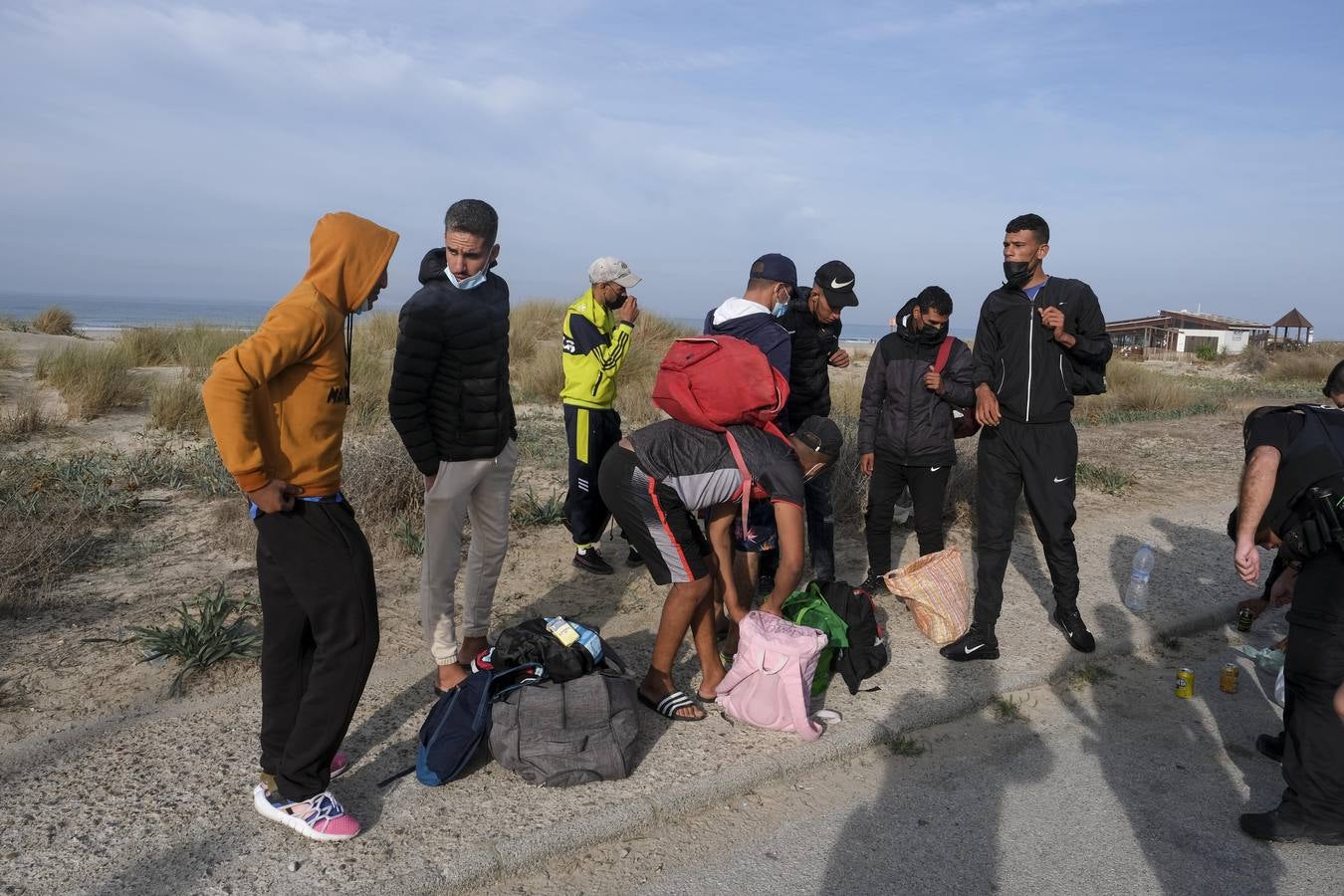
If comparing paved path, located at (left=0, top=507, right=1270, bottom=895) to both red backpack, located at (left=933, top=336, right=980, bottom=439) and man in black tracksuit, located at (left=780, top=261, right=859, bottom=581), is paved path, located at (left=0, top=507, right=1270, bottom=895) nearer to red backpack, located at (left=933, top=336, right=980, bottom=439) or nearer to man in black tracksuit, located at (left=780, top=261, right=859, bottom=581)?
man in black tracksuit, located at (left=780, top=261, right=859, bottom=581)

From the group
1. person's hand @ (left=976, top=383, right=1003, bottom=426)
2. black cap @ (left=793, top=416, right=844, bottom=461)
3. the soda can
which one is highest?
person's hand @ (left=976, top=383, right=1003, bottom=426)

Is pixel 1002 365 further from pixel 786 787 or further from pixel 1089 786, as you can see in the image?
pixel 786 787

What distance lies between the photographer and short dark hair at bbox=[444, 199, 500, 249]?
383 centimetres

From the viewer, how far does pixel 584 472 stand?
595cm

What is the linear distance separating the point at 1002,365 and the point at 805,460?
1.54 m

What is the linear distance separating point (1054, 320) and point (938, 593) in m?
1.59

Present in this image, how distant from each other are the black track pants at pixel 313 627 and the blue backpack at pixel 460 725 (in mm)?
425

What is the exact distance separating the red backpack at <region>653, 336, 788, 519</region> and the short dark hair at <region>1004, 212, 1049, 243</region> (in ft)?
5.73

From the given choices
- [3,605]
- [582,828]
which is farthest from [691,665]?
[3,605]

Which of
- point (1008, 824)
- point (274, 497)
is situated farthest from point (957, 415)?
point (274, 497)

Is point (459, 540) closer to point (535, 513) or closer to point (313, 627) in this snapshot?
point (313, 627)

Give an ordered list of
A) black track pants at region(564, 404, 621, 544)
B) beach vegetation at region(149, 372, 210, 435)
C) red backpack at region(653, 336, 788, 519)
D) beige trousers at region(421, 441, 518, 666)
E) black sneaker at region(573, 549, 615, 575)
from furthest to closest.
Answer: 1. beach vegetation at region(149, 372, 210, 435)
2. black sneaker at region(573, 549, 615, 575)
3. black track pants at region(564, 404, 621, 544)
4. beige trousers at region(421, 441, 518, 666)
5. red backpack at region(653, 336, 788, 519)

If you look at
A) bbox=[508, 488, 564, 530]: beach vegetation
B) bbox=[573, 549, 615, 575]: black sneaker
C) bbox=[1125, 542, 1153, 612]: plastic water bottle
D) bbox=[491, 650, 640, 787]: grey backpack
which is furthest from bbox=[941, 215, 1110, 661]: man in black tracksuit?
bbox=[508, 488, 564, 530]: beach vegetation

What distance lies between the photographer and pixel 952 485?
8281mm
